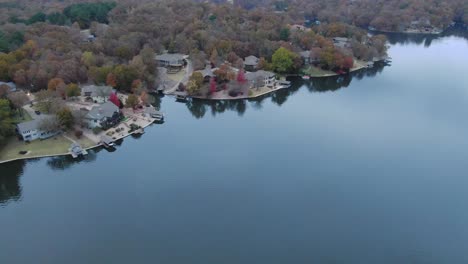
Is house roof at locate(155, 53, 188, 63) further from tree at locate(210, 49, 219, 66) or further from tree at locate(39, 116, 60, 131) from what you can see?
tree at locate(39, 116, 60, 131)

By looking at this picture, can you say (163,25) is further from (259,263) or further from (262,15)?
(259,263)

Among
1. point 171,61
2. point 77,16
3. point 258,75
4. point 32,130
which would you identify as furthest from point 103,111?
point 77,16

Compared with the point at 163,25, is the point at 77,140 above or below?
below

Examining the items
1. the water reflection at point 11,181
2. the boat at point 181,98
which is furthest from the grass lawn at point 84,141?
the boat at point 181,98

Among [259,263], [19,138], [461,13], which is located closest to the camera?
[259,263]

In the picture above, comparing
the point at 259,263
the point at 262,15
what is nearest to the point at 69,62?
the point at 259,263

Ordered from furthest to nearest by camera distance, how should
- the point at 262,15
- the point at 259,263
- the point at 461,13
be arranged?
the point at 461,13 → the point at 262,15 → the point at 259,263

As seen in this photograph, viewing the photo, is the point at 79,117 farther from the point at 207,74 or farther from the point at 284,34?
the point at 284,34

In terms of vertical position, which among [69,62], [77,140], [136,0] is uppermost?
[136,0]
